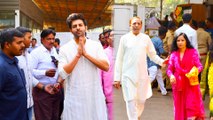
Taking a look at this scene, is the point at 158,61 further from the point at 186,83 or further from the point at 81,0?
the point at 81,0

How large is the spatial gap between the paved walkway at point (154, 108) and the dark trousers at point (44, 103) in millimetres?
808

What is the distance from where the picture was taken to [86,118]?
115 inches

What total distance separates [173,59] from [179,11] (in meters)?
3.81

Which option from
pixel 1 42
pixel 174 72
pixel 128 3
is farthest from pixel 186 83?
pixel 1 42

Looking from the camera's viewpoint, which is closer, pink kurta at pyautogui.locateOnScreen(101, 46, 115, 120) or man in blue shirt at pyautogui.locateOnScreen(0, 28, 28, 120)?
man in blue shirt at pyautogui.locateOnScreen(0, 28, 28, 120)

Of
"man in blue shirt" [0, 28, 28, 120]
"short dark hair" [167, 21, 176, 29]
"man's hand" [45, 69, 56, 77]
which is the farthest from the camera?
"short dark hair" [167, 21, 176, 29]

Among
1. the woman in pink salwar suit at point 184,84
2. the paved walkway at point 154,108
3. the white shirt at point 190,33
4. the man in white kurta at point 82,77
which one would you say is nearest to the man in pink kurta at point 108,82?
the paved walkway at point 154,108

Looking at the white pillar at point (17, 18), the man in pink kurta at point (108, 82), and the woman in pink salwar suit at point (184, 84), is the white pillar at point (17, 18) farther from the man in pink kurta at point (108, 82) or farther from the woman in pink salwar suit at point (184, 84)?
the man in pink kurta at point (108, 82)

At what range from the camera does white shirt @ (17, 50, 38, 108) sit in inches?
151

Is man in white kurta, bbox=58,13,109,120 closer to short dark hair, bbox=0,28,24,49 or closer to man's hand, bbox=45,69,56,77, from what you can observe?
short dark hair, bbox=0,28,24,49

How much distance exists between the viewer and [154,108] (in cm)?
615

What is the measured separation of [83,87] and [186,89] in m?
2.18

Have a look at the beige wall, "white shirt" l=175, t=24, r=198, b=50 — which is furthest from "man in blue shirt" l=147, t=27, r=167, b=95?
the beige wall

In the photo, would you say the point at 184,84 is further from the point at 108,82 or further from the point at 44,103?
the point at 44,103
